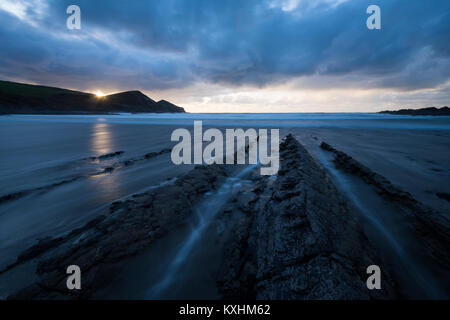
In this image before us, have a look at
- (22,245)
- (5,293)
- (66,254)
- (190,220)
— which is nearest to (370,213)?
(190,220)

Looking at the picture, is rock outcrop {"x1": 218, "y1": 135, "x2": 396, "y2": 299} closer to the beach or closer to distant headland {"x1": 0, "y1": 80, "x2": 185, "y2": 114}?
the beach

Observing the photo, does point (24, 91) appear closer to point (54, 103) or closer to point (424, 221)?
point (54, 103)

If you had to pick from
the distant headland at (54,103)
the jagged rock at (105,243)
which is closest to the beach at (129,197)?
the jagged rock at (105,243)

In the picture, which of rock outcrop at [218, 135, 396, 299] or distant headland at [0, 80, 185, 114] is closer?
rock outcrop at [218, 135, 396, 299]

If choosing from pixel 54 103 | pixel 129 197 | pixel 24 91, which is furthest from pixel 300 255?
pixel 24 91

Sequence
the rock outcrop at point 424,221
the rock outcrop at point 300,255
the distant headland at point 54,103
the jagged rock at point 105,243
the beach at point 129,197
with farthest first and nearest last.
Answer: the distant headland at point 54,103, the rock outcrop at point 424,221, the beach at point 129,197, the jagged rock at point 105,243, the rock outcrop at point 300,255

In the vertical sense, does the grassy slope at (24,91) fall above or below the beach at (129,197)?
above

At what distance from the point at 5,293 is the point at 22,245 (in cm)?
62

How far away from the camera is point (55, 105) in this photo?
149 ft

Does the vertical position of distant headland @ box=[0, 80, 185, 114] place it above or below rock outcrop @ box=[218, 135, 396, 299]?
above

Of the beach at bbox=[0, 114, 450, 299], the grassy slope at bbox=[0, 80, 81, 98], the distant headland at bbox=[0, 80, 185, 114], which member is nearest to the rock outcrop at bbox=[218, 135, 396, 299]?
the beach at bbox=[0, 114, 450, 299]

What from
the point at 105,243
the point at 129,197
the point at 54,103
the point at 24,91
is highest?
the point at 24,91

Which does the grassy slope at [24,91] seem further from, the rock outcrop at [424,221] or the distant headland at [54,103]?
the rock outcrop at [424,221]
